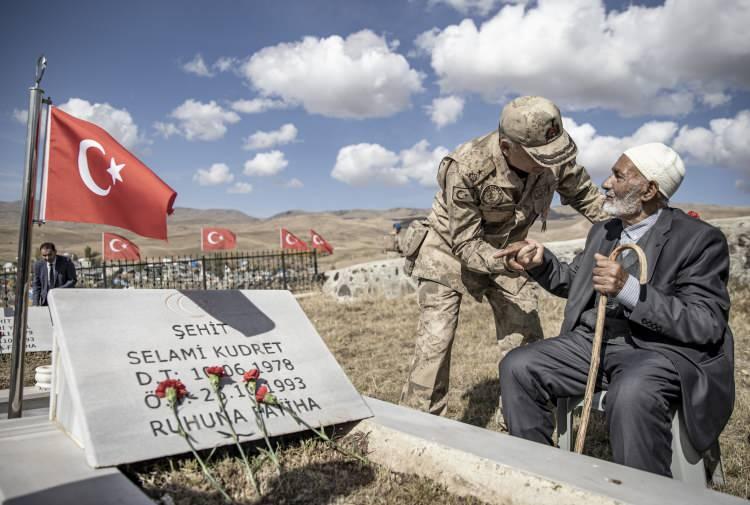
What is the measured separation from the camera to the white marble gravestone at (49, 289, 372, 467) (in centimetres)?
219

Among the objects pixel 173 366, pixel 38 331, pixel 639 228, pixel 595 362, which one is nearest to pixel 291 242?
pixel 38 331

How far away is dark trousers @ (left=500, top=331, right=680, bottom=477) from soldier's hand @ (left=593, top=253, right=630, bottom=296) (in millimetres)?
324

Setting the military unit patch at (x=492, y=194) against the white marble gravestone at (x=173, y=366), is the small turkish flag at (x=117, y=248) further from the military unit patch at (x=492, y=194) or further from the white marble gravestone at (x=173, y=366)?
the military unit patch at (x=492, y=194)

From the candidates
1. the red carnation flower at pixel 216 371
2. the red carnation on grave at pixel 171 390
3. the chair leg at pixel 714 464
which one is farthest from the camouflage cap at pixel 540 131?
the red carnation on grave at pixel 171 390

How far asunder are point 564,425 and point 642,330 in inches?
22.7

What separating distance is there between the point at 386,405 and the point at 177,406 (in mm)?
1097

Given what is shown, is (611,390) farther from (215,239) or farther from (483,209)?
(215,239)

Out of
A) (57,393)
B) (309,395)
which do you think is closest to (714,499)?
(309,395)

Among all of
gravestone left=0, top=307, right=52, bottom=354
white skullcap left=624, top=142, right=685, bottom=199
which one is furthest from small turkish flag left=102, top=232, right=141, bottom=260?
white skullcap left=624, top=142, right=685, bottom=199

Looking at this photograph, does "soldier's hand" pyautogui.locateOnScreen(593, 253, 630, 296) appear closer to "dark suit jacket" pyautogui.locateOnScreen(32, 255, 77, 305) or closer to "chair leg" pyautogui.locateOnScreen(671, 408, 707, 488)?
"chair leg" pyautogui.locateOnScreen(671, 408, 707, 488)

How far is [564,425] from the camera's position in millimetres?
2693

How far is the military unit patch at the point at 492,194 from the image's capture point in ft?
10.2

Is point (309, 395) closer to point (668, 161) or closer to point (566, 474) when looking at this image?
point (566, 474)

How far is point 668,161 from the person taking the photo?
8.40ft
